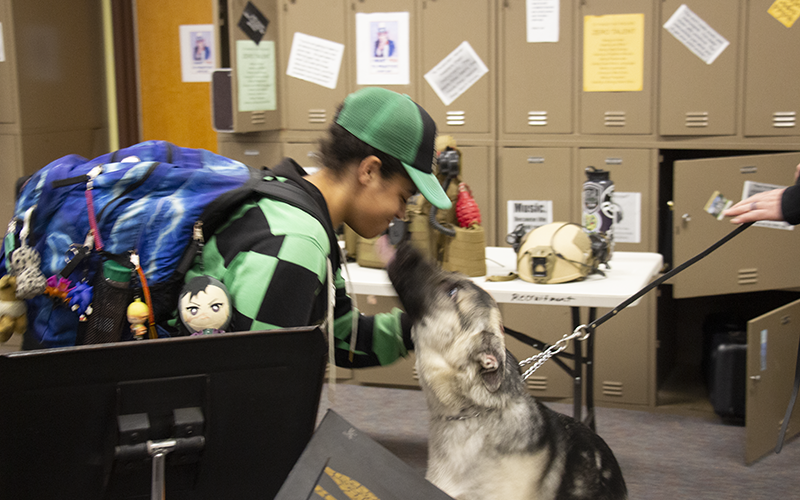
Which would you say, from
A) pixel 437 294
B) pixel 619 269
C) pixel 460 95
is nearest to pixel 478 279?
pixel 619 269

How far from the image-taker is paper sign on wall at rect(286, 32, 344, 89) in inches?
156

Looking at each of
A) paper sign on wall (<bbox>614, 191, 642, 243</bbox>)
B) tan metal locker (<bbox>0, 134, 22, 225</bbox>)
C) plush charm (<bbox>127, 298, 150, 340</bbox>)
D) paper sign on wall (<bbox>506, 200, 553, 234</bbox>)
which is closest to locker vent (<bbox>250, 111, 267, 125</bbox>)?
paper sign on wall (<bbox>506, 200, 553, 234</bbox>)

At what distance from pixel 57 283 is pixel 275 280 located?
39 cm

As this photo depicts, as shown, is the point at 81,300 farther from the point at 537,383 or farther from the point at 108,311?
the point at 537,383

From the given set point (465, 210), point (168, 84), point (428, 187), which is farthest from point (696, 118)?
point (168, 84)

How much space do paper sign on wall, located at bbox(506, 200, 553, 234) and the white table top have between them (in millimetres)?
667

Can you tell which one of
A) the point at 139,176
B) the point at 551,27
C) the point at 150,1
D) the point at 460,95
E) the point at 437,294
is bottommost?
the point at 437,294

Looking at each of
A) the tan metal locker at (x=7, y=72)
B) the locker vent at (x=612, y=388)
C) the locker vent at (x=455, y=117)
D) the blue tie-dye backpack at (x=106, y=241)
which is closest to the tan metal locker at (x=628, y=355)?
the locker vent at (x=612, y=388)

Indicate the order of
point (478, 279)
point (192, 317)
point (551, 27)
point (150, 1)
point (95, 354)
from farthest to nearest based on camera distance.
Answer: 1. point (150, 1)
2. point (551, 27)
3. point (478, 279)
4. point (192, 317)
5. point (95, 354)

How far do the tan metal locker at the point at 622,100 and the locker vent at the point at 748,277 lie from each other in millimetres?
812

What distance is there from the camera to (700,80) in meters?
3.52

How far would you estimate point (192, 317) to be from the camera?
4.02 ft

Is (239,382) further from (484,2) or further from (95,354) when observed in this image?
(484,2)

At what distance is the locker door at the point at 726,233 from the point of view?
3453 millimetres
